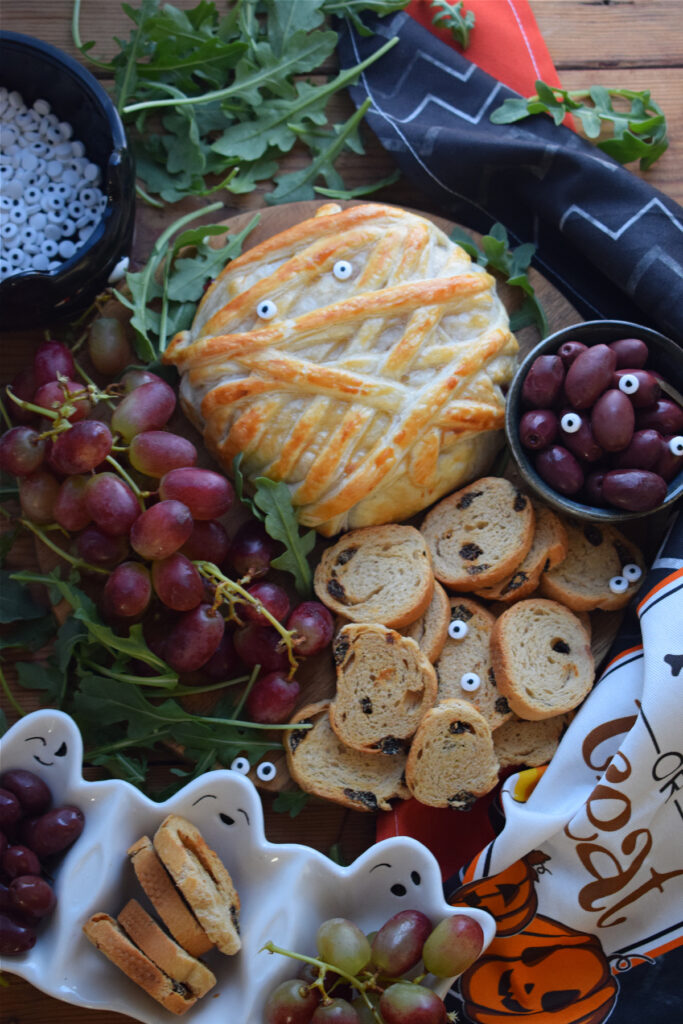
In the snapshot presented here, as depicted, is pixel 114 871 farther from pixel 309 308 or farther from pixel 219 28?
pixel 219 28

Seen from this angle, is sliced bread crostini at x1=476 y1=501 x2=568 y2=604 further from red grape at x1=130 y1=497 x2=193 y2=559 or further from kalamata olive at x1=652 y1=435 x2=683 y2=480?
red grape at x1=130 y1=497 x2=193 y2=559

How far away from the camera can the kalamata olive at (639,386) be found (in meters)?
1.91

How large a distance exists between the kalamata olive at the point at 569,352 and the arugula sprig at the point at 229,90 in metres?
0.77

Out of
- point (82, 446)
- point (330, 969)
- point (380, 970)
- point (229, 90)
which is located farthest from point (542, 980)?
point (229, 90)

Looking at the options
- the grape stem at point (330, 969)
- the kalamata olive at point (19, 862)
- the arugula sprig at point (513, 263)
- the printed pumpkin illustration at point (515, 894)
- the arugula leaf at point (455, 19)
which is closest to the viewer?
the grape stem at point (330, 969)

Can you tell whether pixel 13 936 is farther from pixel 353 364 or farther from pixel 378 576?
pixel 353 364

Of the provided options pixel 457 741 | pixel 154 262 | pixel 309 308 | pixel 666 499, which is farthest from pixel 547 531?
pixel 154 262

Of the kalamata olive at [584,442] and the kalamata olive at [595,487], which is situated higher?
the kalamata olive at [584,442]

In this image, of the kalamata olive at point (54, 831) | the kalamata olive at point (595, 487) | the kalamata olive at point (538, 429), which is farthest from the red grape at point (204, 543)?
the kalamata olive at point (595, 487)

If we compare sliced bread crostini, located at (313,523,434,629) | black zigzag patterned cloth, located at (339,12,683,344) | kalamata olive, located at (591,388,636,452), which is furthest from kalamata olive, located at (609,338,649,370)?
sliced bread crostini, located at (313,523,434,629)

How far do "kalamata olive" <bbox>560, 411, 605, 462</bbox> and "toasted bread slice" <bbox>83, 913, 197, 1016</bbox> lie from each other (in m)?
1.28

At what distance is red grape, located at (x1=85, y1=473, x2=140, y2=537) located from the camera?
1.88 meters

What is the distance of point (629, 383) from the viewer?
1.91 meters

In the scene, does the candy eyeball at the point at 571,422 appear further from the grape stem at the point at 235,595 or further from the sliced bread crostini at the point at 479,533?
the grape stem at the point at 235,595
